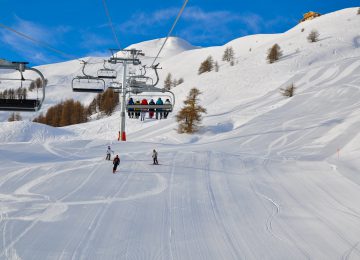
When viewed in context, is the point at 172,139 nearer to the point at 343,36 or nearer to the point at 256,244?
the point at 256,244

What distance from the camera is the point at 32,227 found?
1023 cm

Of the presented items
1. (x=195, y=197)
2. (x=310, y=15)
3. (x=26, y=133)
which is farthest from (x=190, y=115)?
(x=310, y=15)

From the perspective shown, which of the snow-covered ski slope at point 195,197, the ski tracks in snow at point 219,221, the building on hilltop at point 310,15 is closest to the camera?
the ski tracks in snow at point 219,221

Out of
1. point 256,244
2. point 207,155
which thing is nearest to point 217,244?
point 256,244

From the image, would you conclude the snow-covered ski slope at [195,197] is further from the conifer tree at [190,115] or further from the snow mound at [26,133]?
the snow mound at [26,133]

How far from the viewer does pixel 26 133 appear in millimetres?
45000

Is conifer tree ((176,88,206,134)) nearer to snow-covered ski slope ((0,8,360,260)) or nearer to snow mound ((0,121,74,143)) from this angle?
snow-covered ski slope ((0,8,360,260))

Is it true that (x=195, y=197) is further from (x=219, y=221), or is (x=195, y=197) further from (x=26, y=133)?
(x=26, y=133)

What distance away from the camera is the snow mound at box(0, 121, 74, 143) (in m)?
43.7

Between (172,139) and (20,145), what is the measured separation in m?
16.1

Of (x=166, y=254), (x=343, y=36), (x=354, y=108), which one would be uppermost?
(x=343, y=36)

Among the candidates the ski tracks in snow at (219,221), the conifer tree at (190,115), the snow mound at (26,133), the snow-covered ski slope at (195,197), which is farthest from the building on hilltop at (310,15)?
the ski tracks in snow at (219,221)

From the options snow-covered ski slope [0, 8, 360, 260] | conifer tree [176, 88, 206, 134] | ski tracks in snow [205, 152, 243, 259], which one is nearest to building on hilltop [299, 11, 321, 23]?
snow-covered ski slope [0, 8, 360, 260]

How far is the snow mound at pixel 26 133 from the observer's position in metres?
43.7
